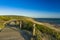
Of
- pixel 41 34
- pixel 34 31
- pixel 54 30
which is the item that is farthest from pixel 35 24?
pixel 54 30

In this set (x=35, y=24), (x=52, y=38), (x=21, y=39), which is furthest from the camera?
Answer: (x=21, y=39)

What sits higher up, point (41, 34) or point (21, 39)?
point (41, 34)

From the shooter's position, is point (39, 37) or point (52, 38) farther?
point (39, 37)

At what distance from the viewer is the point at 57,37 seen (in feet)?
39.4

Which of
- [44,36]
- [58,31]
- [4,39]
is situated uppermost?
[58,31]

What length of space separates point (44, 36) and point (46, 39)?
0.66 meters

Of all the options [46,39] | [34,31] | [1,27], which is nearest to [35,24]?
[34,31]

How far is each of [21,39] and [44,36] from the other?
22.7ft

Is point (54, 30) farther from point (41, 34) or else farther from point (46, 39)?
point (41, 34)

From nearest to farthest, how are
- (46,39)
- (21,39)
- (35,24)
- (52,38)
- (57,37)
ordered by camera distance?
1. (57,37)
2. (52,38)
3. (46,39)
4. (35,24)
5. (21,39)

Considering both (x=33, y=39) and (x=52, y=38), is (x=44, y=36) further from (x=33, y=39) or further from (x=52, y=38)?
(x=33, y=39)

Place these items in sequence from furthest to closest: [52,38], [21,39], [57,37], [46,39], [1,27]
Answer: [1,27] < [21,39] < [46,39] < [52,38] < [57,37]

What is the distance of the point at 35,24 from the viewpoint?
17.3 metres

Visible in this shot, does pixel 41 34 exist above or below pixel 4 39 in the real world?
above
